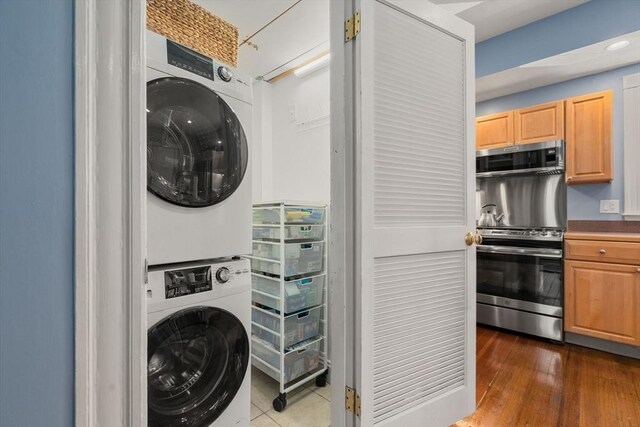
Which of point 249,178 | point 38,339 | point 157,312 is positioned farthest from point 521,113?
point 38,339

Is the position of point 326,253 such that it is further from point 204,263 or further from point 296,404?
point 204,263

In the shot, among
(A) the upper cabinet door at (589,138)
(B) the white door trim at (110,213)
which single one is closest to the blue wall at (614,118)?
(A) the upper cabinet door at (589,138)

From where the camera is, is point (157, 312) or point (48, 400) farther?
point (157, 312)

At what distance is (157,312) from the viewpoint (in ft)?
3.49

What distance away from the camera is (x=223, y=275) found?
1.25 meters

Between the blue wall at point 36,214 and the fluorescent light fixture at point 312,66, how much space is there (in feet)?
7.13

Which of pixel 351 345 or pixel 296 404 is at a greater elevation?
pixel 351 345

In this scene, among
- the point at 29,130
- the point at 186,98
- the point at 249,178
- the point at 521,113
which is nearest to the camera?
the point at 29,130

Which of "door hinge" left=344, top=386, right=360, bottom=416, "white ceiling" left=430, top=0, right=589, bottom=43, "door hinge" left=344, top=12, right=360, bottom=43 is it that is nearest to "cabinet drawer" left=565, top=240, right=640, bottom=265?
"white ceiling" left=430, top=0, right=589, bottom=43

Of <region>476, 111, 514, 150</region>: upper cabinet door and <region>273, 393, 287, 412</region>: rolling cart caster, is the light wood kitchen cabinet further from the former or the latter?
<region>273, 393, 287, 412</region>: rolling cart caster

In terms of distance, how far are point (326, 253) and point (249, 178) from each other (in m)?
1.09

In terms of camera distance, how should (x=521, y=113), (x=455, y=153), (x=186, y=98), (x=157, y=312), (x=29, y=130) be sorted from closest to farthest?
(x=29, y=130) → (x=157, y=312) → (x=186, y=98) → (x=455, y=153) → (x=521, y=113)

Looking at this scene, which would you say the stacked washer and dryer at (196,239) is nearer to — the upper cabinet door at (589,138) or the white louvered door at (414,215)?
the white louvered door at (414,215)

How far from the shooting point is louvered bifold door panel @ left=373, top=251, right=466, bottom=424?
1321 mm
